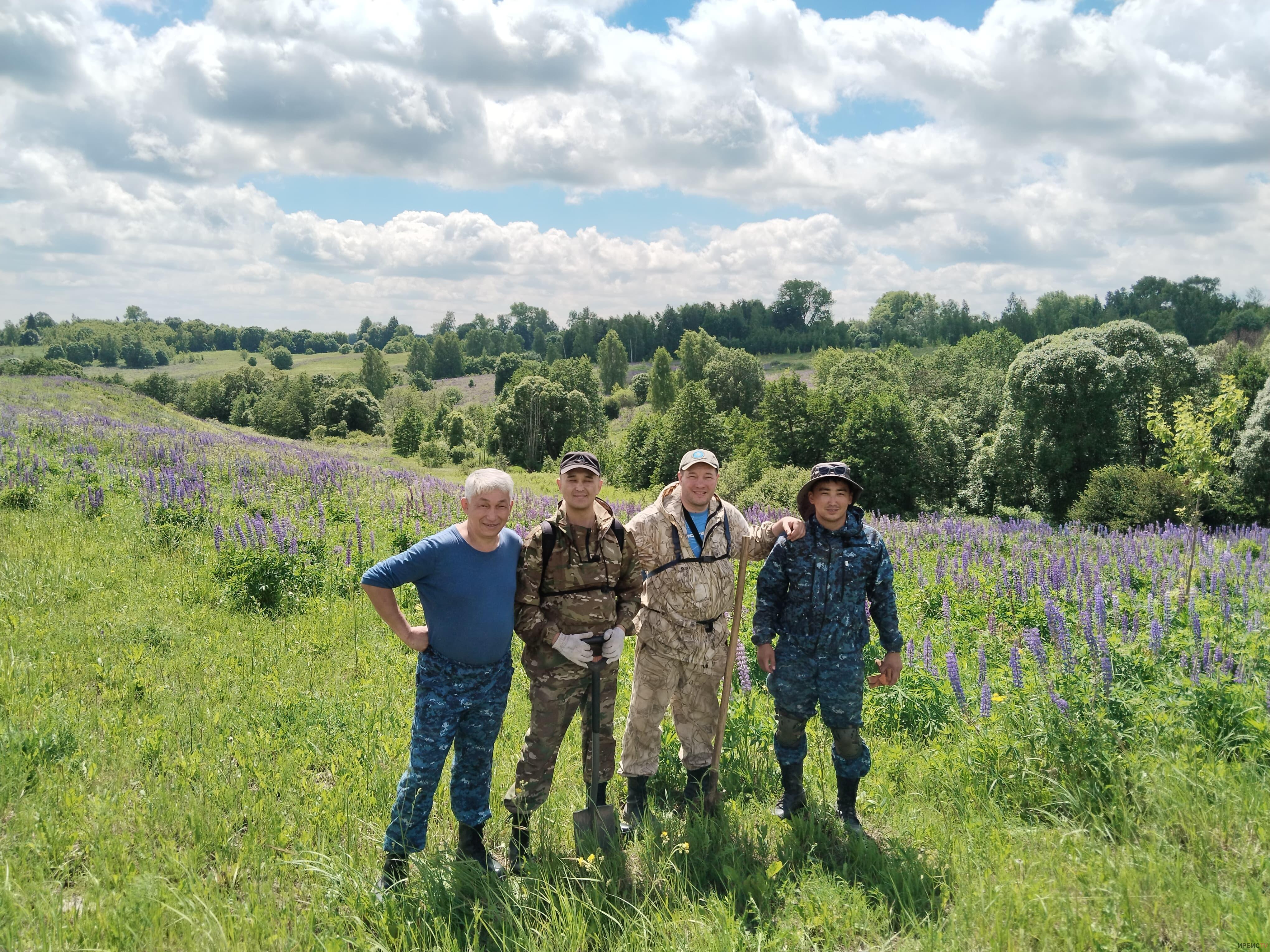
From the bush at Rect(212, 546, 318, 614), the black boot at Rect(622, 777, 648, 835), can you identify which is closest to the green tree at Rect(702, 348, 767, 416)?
the bush at Rect(212, 546, 318, 614)

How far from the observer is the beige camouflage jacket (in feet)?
15.0

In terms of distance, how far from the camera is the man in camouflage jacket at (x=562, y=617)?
4.16 metres

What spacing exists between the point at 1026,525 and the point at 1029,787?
12734 mm

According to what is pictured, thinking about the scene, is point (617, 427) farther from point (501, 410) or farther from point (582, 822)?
point (582, 822)

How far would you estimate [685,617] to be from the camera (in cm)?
457

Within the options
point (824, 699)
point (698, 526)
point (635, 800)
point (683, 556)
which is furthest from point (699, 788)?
point (698, 526)

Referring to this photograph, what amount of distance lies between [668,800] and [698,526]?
6.27 feet

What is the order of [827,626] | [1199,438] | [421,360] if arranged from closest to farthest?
1. [827,626]
2. [1199,438]
3. [421,360]

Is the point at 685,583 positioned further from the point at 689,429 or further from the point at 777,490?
the point at 689,429

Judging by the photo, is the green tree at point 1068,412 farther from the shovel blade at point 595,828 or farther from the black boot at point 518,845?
the black boot at point 518,845

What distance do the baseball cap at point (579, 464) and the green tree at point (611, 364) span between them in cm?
9942

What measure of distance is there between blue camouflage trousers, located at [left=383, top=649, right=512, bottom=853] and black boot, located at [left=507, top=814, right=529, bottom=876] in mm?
228

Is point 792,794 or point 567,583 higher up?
point 567,583

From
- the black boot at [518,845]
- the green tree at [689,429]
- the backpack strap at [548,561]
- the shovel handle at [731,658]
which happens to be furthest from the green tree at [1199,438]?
the green tree at [689,429]
